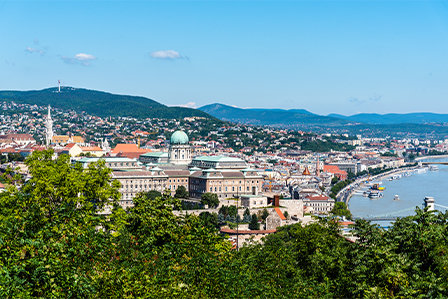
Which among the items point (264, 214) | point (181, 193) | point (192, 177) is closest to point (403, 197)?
point (192, 177)

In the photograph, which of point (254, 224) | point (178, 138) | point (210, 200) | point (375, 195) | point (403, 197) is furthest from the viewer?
point (375, 195)

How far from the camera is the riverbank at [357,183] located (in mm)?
64688

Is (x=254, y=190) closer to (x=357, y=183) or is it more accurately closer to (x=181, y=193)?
(x=181, y=193)

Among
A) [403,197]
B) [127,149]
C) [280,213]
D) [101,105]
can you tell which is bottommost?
[403,197]

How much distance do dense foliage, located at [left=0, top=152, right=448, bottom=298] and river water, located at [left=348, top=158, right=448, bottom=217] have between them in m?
36.8

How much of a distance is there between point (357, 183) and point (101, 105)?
112317 mm

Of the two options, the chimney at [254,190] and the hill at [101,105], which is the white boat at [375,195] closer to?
the chimney at [254,190]

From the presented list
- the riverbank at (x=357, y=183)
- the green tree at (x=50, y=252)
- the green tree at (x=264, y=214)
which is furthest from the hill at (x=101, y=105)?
the green tree at (x=50, y=252)

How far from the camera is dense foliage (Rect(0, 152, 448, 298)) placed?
31.7 feet

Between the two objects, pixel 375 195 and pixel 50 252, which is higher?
pixel 50 252

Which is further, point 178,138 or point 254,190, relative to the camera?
point 178,138

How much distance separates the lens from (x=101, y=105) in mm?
182625

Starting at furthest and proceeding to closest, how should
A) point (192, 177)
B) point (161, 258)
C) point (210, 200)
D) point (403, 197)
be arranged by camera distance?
point (403, 197)
point (192, 177)
point (210, 200)
point (161, 258)

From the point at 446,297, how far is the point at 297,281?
3.18 metres
